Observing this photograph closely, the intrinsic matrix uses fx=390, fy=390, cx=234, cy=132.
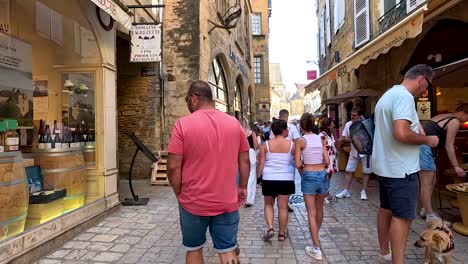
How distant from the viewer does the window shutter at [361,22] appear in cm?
1129

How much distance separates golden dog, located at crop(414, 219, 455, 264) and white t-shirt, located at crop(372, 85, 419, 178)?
57 centimetres

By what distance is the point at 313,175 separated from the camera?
4.52 m

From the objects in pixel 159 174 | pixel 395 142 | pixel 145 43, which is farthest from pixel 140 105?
pixel 395 142

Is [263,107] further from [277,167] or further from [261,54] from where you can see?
[277,167]

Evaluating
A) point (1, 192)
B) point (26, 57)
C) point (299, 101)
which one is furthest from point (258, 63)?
point (299, 101)

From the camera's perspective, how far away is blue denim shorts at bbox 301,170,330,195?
4492 millimetres

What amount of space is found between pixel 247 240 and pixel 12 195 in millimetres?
2763

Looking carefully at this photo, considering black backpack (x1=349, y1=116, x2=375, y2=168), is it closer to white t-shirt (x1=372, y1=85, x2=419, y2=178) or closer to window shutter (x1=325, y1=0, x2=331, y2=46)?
white t-shirt (x1=372, y1=85, x2=419, y2=178)

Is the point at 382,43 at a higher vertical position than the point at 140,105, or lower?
higher

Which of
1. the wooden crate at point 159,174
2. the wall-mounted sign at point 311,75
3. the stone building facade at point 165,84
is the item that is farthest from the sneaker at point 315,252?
the wall-mounted sign at point 311,75

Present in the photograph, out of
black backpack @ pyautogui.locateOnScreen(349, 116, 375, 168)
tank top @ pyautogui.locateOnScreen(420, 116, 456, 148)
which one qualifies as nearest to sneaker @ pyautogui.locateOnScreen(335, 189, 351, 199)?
tank top @ pyautogui.locateOnScreen(420, 116, 456, 148)

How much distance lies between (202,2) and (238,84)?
10.3 m

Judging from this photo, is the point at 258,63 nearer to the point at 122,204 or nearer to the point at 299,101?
the point at 122,204

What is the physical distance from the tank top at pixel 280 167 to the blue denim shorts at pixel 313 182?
0.39 m
